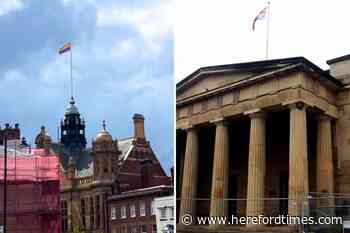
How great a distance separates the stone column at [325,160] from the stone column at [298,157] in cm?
24

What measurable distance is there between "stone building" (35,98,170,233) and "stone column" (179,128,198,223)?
0.73m

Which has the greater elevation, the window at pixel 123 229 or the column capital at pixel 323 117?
the column capital at pixel 323 117

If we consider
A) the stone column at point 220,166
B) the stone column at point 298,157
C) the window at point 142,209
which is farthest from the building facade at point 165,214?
the stone column at point 298,157

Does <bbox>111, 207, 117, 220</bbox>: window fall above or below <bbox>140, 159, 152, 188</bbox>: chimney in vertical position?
below

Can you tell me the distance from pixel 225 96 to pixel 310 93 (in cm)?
109

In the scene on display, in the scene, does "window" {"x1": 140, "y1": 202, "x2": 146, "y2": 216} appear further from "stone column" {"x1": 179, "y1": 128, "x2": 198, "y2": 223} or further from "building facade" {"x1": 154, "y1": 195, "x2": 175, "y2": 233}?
"stone column" {"x1": 179, "y1": 128, "x2": 198, "y2": 223}

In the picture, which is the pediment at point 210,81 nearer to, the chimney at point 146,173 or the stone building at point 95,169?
the stone building at point 95,169

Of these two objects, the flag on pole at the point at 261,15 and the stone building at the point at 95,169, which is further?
the stone building at the point at 95,169

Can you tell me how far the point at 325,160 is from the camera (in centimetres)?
874

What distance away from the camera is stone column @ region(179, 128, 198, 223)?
8086 millimetres

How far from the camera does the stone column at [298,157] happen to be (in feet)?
27.4

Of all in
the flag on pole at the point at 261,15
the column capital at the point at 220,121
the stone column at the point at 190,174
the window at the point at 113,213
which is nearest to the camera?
the flag on pole at the point at 261,15

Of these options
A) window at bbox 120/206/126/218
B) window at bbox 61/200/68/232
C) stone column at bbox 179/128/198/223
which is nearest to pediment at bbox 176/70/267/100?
stone column at bbox 179/128/198/223

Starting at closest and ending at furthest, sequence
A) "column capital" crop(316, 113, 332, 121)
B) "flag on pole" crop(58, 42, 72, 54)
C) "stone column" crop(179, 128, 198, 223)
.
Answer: "stone column" crop(179, 128, 198, 223)
"flag on pole" crop(58, 42, 72, 54)
"column capital" crop(316, 113, 332, 121)
